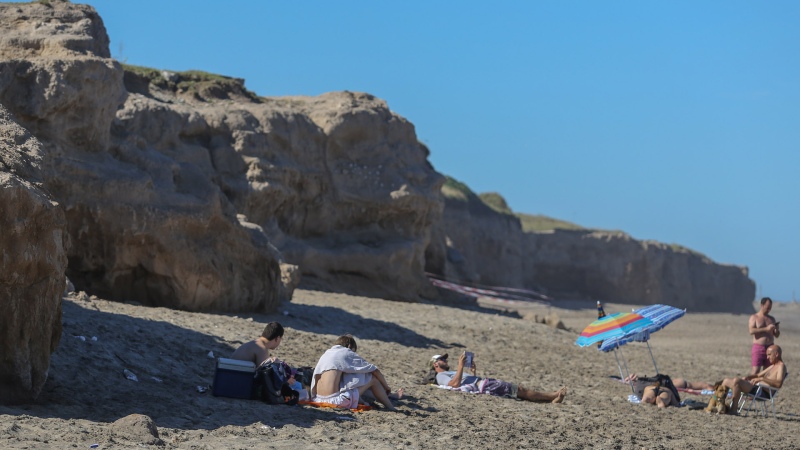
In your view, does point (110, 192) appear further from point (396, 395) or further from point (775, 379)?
point (775, 379)

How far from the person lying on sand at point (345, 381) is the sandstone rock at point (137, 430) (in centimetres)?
246

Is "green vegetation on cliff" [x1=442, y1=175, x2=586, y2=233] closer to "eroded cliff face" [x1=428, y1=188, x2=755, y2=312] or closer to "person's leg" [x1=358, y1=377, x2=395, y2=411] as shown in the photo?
"eroded cliff face" [x1=428, y1=188, x2=755, y2=312]

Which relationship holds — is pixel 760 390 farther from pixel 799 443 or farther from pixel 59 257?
pixel 59 257

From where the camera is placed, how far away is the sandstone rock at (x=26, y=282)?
26.0 ft

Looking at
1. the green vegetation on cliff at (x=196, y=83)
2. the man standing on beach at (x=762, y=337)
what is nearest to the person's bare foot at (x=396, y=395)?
the man standing on beach at (x=762, y=337)

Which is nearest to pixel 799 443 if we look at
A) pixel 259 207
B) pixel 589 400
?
pixel 589 400

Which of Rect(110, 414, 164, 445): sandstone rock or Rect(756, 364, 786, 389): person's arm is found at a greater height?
Rect(756, 364, 786, 389): person's arm

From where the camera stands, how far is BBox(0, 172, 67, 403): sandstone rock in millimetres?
7918

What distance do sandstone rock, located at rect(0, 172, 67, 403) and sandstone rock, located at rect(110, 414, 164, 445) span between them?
91cm

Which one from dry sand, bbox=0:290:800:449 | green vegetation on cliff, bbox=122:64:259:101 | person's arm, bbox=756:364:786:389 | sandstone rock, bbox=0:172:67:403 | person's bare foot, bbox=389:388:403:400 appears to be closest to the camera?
sandstone rock, bbox=0:172:67:403

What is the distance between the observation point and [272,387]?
9742mm

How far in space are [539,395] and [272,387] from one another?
11.3 ft

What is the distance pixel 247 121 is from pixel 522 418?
13344 mm

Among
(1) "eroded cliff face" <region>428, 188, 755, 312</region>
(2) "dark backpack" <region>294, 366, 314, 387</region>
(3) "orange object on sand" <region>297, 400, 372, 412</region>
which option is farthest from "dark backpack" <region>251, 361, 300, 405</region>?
(1) "eroded cliff face" <region>428, 188, 755, 312</region>
